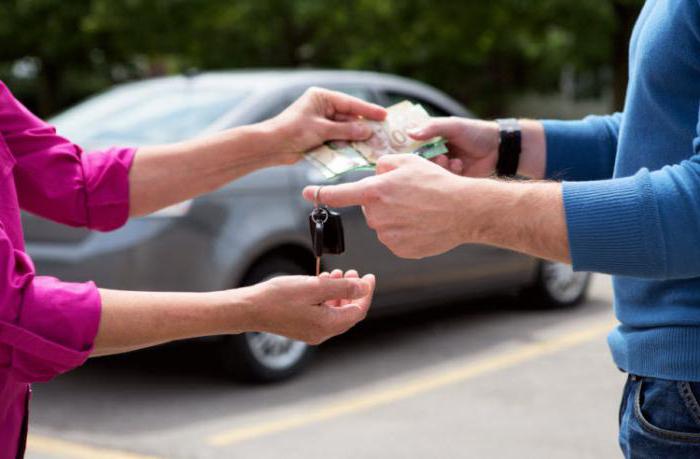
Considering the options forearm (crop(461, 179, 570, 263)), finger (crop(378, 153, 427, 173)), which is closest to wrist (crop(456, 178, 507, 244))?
forearm (crop(461, 179, 570, 263))

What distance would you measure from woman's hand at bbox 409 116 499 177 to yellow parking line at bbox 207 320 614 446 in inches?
102

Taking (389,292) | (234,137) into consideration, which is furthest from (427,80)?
(234,137)

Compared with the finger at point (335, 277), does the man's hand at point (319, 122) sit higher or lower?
higher

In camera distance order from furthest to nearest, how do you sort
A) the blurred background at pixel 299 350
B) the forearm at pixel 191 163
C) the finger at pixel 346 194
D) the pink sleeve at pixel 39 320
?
the blurred background at pixel 299 350, the forearm at pixel 191 163, the finger at pixel 346 194, the pink sleeve at pixel 39 320

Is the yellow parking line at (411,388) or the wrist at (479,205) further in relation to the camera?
the yellow parking line at (411,388)

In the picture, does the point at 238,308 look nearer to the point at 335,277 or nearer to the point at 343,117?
the point at 335,277

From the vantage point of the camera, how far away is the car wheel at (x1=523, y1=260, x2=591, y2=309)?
7297 mm

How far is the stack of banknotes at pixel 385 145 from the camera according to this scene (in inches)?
93.6

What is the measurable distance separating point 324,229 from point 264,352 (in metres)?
3.56

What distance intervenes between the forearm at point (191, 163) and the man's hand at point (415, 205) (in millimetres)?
811

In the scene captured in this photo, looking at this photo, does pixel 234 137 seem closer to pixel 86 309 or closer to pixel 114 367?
pixel 86 309

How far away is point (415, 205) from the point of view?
1.75 metres

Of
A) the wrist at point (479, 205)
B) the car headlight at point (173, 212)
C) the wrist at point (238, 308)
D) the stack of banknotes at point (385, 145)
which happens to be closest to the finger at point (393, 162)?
the wrist at point (479, 205)

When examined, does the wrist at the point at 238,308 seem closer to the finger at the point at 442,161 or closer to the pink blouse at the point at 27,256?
the pink blouse at the point at 27,256
